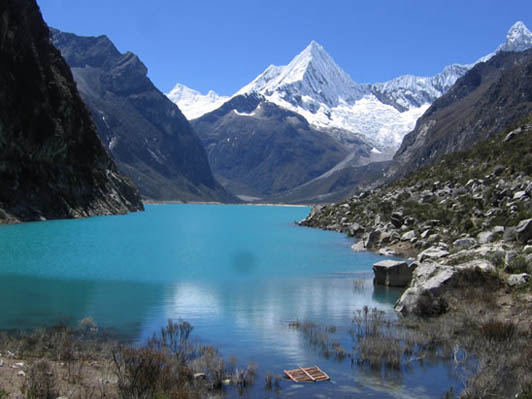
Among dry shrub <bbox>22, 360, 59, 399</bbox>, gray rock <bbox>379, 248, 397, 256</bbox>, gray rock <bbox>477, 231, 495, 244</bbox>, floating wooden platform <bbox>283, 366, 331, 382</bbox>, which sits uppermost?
gray rock <bbox>477, 231, 495, 244</bbox>

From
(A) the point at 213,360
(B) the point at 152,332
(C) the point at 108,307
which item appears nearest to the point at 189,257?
(C) the point at 108,307

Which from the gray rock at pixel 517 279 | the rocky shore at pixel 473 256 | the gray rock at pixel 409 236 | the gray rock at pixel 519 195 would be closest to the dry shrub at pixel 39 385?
the rocky shore at pixel 473 256

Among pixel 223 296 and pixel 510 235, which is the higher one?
pixel 510 235

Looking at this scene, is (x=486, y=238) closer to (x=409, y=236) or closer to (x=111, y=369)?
(x=409, y=236)

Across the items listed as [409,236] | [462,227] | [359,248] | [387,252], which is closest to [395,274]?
[462,227]

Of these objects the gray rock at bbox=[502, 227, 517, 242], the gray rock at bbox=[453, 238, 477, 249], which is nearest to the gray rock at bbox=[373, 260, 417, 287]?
the gray rock at bbox=[453, 238, 477, 249]

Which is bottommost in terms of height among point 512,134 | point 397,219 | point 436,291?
point 436,291

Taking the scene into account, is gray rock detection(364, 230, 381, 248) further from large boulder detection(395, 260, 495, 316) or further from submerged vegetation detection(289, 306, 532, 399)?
submerged vegetation detection(289, 306, 532, 399)
